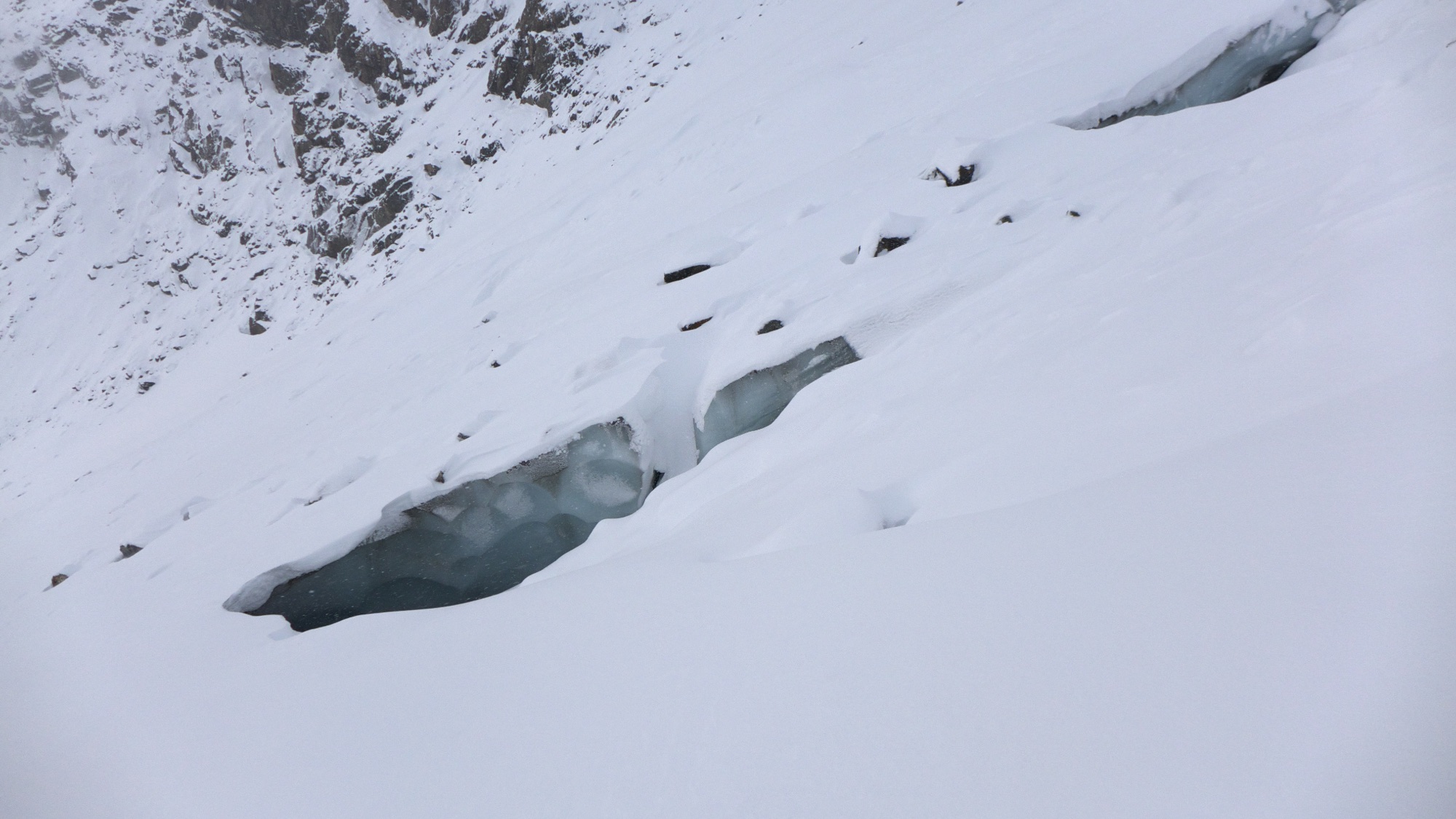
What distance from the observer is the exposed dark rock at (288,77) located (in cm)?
2359

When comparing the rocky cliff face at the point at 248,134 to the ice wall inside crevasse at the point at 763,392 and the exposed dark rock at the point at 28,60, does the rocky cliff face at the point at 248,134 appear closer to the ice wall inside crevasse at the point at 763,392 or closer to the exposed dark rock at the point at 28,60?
the exposed dark rock at the point at 28,60

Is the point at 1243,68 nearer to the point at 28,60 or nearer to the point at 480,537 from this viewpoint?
the point at 480,537

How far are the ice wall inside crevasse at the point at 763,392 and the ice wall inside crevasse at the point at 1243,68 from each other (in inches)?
130

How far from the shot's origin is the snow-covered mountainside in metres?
1.06

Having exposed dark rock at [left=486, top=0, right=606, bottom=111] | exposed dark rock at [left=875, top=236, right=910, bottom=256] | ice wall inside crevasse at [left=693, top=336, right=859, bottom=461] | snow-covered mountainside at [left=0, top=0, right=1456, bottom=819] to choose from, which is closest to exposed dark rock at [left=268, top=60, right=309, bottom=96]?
exposed dark rock at [left=486, top=0, right=606, bottom=111]

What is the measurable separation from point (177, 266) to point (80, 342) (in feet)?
14.5

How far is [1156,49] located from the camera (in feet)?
18.6

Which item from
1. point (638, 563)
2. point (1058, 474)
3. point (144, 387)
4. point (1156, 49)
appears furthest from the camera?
point (144, 387)

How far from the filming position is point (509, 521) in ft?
14.1

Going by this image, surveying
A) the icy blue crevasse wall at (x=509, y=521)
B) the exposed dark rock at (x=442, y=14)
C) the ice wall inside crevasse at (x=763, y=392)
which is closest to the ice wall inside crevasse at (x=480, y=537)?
the icy blue crevasse wall at (x=509, y=521)

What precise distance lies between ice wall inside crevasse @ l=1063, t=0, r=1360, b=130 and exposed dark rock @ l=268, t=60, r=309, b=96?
27298mm

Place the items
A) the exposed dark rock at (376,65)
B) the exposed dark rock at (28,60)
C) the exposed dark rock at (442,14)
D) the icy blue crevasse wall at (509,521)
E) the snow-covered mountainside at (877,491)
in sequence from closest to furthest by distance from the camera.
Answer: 1. the snow-covered mountainside at (877,491)
2. the icy blue crevasse wall at (509,521)
3. the exposed dark rock at (442,14)
4. the exposed dark rock at (376,65)
5. the exposed dark rock at (28,60)

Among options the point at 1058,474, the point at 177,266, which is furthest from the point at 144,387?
the point at 1058,474

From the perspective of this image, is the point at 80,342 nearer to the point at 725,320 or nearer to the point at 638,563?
the point at 725,320
